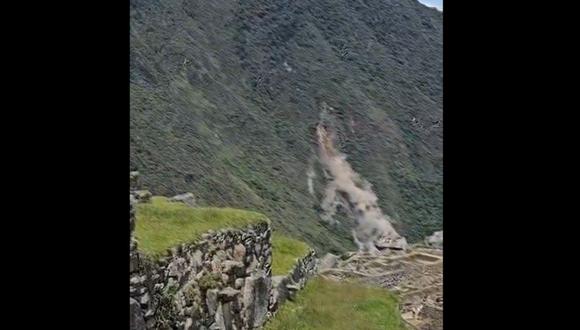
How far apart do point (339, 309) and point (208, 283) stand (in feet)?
12.8

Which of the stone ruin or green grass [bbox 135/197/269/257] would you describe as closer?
the stone ruin

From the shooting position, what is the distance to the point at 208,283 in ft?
23.7

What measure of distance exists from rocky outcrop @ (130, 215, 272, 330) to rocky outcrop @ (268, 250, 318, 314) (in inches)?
13.2

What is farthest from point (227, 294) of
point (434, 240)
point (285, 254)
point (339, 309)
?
point (434, 240)

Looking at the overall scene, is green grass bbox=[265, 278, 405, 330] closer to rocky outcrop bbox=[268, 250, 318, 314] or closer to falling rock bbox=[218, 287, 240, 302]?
rocky outcrop bbox=[268, 250, 318, 314]

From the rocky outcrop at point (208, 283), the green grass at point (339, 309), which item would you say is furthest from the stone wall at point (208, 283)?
the green grass at point (339, 309)

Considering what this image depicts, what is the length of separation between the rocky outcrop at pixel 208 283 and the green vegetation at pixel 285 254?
3.15ft

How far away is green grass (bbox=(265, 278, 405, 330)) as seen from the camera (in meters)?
9.26

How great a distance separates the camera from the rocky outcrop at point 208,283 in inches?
236

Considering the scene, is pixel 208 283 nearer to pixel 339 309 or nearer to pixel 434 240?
pixel 339 309

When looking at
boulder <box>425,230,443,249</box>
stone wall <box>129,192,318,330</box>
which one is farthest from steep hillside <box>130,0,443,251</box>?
stone wall <box>129,192,318,330</box>

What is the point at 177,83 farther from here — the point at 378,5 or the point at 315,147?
the point at 378,5
